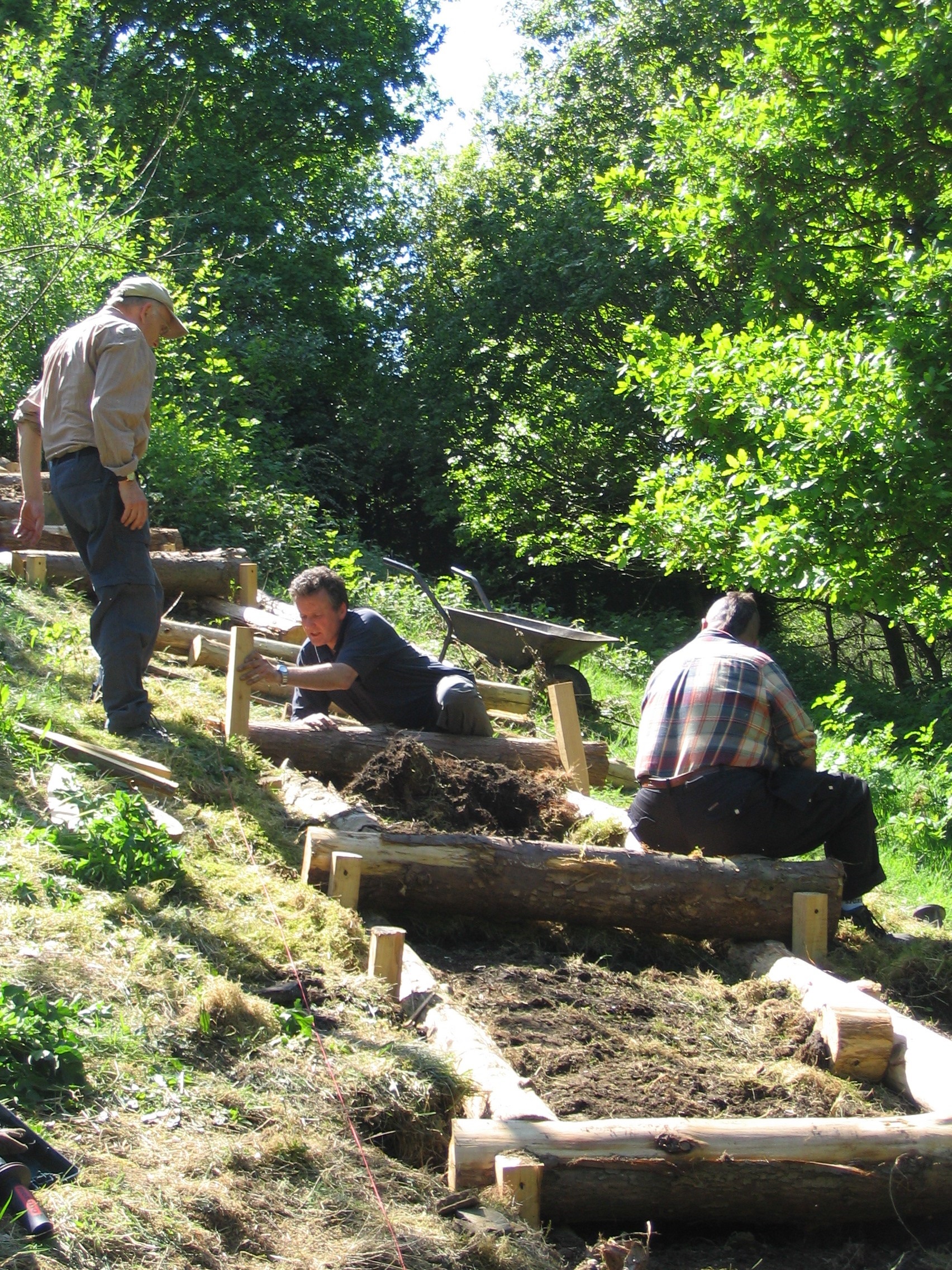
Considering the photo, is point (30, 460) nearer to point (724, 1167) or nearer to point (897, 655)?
point (724, 1167)

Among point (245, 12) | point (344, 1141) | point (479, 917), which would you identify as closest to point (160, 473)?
point (479, 917)

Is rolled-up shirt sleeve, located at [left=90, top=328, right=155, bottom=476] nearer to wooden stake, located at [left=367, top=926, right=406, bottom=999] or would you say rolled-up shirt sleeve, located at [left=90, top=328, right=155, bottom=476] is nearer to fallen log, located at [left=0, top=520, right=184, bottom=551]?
wooden stake, located at [left=367, top=926, right=406, bottom=999]

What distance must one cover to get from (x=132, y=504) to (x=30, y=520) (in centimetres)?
93

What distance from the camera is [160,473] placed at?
464 inches

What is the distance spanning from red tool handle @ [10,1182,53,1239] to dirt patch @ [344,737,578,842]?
3310 mm

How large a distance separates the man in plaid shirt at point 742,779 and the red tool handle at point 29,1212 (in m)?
3.69

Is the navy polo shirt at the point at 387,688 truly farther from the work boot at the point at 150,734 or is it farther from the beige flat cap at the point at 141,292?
the beige flat cap at the point at 141,292

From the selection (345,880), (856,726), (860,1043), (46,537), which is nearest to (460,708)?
(345,880)

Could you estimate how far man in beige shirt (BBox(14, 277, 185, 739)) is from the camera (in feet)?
17.6

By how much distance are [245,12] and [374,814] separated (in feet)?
67.8

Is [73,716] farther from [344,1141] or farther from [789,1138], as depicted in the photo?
[789,1138]

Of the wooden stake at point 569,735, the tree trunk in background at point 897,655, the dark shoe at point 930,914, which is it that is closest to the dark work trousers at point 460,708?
the wooden stake at point 569,735

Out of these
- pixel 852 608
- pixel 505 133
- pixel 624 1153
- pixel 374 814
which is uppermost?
pixel 505 133

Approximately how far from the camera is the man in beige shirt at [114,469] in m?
5.35
